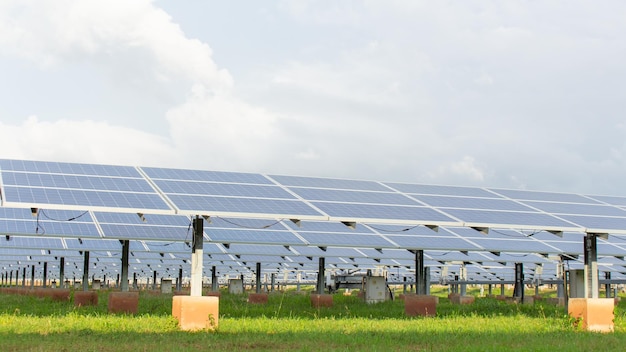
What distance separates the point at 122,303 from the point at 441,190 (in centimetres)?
1159

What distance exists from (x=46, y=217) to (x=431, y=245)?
14.2m

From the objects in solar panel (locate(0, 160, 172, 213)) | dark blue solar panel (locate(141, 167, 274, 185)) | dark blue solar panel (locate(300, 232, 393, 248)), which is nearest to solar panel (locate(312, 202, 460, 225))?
dark blue solar panel (locate(141, 167, 274, 185))

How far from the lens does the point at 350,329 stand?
19.6 metres

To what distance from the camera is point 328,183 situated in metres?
26.2

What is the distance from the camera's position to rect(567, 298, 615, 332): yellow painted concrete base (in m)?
20.5

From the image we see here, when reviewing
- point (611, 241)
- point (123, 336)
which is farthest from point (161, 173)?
point (611, 241)

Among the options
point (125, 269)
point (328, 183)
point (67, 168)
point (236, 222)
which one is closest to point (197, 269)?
point (67, 168)

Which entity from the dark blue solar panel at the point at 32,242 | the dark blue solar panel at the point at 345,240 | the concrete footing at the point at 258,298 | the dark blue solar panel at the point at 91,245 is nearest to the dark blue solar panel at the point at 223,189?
the dark blue solar panel at the point at 345,240

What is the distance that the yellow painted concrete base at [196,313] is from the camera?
18375mm

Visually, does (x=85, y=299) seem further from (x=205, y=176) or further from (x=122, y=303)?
(x=205, y=176)

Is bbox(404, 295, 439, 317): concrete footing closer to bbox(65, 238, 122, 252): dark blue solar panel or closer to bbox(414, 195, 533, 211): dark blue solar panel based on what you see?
bbox(414, 195, 533, 211): dark blue solar panel

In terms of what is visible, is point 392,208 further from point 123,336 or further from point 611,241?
point 611,241

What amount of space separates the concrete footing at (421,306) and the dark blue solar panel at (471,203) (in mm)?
3268

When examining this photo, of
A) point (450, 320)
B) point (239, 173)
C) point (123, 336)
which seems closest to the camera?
point (123, 336)
